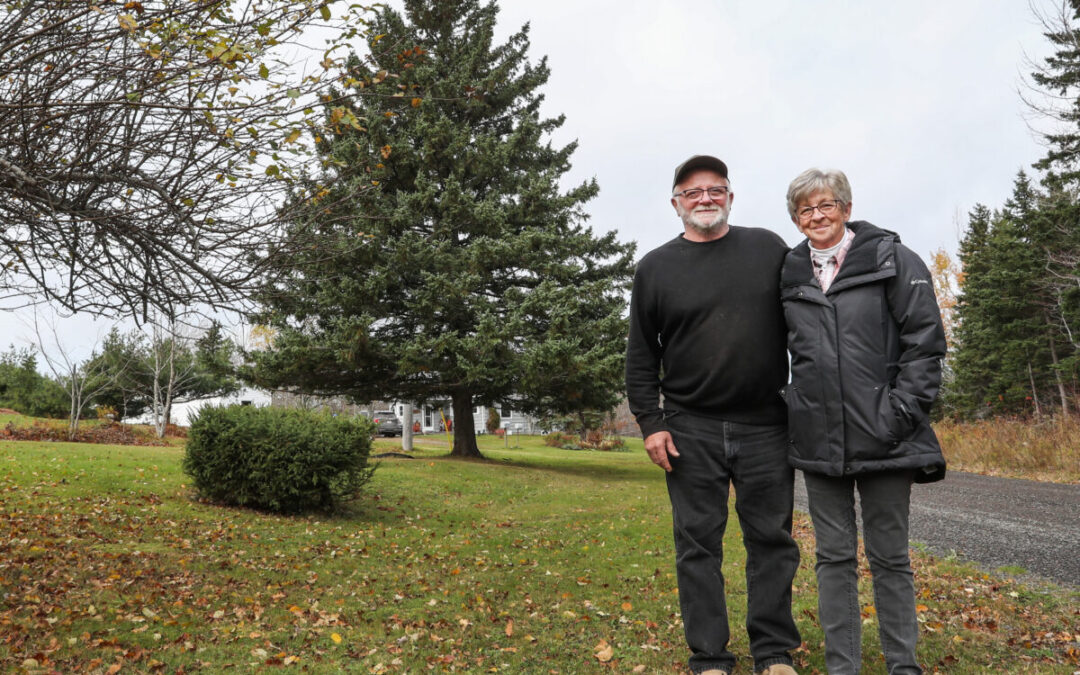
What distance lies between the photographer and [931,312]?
2.70m

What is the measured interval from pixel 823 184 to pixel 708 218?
0.53 metres

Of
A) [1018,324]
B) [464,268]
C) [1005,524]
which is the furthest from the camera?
[1018,324]

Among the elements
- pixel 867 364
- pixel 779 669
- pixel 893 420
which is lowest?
pixel 779 669

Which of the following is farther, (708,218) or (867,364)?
(708,218)

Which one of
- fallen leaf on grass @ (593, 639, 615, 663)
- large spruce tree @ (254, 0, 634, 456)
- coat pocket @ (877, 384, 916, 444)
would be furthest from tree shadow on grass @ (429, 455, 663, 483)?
coat pocket @ (877, 384, 916, 444)

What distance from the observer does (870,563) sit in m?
2.79

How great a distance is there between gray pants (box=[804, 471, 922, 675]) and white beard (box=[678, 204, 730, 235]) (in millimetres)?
1226

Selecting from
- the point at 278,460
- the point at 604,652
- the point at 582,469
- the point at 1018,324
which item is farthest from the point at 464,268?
the point at 1018,324

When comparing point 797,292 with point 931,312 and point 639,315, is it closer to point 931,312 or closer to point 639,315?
point 931,312

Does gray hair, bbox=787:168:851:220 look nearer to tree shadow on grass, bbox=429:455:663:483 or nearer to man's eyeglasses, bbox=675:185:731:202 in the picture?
man's eyeglasses, bbox=675:185:731:202

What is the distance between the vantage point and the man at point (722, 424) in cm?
309

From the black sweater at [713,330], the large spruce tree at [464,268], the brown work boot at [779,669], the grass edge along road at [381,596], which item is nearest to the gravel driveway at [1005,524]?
the grass edge along road at [381,596]

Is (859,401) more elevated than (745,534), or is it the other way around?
(859,401)

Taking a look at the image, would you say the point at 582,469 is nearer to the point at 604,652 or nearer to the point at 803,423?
the point at 604,652
